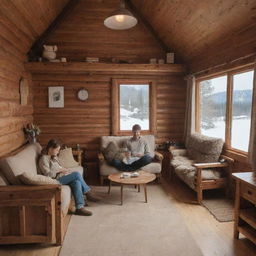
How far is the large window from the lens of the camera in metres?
3.38

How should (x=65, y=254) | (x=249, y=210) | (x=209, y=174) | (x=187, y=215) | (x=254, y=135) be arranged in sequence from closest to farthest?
(x=65, y=254) < (x=249, y=210) < (x=254, y=135) < (x=187, y=215) < (x=209, y=174)

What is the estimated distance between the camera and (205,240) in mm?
2533

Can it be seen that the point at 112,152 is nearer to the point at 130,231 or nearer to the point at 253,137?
the point at 130,231

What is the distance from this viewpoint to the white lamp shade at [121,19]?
2.69m

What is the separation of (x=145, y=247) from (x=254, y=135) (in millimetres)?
1844

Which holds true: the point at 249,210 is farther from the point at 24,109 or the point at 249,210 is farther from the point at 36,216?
the point at 24,109

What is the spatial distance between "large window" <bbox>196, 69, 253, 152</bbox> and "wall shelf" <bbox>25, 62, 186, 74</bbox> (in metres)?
0.78

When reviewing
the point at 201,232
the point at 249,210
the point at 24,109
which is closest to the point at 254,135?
the point at 249,210

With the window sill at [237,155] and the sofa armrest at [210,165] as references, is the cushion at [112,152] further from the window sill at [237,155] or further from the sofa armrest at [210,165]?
the window sill at [237,155]

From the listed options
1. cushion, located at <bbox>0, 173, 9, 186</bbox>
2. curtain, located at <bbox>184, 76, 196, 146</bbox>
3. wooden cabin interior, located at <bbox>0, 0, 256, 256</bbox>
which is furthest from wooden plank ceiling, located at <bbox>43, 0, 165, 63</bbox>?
cushion, located at <bbox>0, 173, 9, 186</bbox>

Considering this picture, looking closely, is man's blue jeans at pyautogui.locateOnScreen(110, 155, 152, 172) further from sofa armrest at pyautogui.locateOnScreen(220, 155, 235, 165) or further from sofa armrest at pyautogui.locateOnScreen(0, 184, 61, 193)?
sofa armrest at pyautogui.locateOnScreen(0, 184, 61, 193)

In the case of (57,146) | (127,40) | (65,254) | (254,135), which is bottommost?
(65,254)

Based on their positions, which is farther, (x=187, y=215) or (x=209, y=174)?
(x=209, y=174)

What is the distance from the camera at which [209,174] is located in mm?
3551
